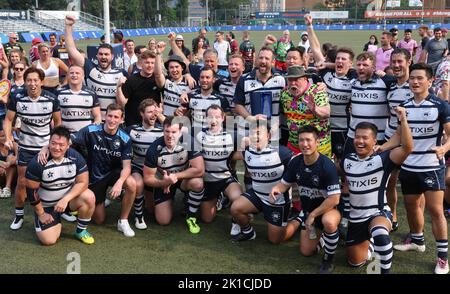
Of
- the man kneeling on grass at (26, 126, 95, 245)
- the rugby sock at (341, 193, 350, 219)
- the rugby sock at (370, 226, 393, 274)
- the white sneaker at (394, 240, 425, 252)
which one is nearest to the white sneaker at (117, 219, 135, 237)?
the man kneeling on grass at (26, 126, 95, 245)

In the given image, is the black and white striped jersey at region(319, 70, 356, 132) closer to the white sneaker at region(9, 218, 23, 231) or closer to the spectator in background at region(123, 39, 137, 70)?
the white sneaker at region(9, 218, 23, 231)

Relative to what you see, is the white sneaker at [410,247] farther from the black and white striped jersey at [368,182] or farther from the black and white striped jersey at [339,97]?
the black and white striped jersey at [339,97]

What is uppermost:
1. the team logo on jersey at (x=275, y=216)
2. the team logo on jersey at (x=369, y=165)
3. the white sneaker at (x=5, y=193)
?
the team logo on jersey at (x=369, y=165)

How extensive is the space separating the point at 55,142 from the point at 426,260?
4019 millimetres

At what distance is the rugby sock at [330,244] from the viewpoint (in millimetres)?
4441

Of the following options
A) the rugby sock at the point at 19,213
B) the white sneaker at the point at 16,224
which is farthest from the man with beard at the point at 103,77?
the white sneaker at the point at 16,224

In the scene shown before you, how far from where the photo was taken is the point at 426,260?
469 centimetres

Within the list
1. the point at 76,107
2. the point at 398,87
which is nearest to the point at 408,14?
the point at 398,87

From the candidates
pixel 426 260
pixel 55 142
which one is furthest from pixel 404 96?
pixel 55 142

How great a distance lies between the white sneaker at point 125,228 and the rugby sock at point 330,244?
7.21 feet

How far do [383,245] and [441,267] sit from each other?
29.6 inches

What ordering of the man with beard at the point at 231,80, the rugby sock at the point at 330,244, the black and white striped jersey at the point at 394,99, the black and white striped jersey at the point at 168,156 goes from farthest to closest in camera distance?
the man with beard at the point at 231,80 → the black and white striped jersey at the point at 168,156 → the black and white striped jersey at the point at 394,99 → the rugby sock at the point at 330,244

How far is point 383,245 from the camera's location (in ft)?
13.6
